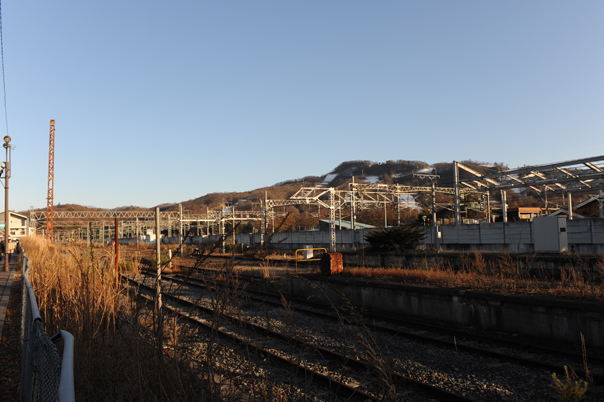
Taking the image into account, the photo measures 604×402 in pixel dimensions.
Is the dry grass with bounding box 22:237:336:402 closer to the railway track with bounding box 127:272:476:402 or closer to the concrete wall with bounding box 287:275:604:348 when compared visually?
the railway track with bounding box 127:272:476:402

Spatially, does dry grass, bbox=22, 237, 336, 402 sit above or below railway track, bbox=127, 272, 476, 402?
above

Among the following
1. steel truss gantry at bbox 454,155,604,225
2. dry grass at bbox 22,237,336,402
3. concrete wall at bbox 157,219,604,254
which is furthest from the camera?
steel truss gantry at bbox 454,155,604,225

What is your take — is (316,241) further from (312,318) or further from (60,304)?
(60,304)

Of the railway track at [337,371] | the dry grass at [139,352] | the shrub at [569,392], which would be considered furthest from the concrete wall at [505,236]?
the dry grass at [139,352]

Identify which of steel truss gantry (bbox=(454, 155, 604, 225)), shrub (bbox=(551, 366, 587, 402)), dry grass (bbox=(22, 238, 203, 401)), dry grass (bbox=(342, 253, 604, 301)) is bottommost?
shrub (bbox=(551, 366, 587, 402))

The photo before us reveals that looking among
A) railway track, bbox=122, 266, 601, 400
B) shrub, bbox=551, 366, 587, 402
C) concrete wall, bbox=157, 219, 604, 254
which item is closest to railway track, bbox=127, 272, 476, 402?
railway track, bbox=122, 266, 601, 400

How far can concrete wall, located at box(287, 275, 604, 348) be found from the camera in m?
7.76

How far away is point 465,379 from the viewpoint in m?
6.24

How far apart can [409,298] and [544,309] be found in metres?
3.52

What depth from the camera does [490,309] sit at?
9.32 meters

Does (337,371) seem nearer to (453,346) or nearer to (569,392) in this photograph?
(453,346)

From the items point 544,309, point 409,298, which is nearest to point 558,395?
point 544,309

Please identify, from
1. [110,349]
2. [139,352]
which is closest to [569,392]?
[139,352]

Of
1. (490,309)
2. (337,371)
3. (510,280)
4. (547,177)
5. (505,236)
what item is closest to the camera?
(337,371)
